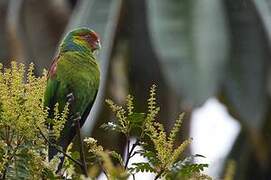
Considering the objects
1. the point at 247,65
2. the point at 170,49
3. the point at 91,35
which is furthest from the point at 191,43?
the point at 91,35

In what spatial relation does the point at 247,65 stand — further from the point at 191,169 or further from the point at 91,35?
the point at 191,169

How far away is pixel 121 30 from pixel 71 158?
20.0ft

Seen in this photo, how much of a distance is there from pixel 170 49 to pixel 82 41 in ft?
13.4

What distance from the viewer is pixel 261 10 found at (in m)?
6.66

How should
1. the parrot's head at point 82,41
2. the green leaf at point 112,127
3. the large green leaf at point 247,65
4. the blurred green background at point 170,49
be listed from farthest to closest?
the large green leaf at point 247,65, the blurred green background at point 170,49, the parrot's head at point 82,41, the green leaf at point 112,127

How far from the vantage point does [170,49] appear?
6359mm

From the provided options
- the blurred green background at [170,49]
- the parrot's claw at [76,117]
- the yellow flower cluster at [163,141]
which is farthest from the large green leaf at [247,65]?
the yellow flower cluster at [163,141]

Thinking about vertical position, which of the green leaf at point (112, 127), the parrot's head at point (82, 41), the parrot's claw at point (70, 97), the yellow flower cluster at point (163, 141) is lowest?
the yellow flower cluster at point (163, 141)

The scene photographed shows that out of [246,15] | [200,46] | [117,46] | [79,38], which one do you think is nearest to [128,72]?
[117,46]

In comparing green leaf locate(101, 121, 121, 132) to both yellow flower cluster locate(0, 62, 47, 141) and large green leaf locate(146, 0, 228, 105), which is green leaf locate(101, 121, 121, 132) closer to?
yellow flower cluster locate(0, 62, 47, 141)

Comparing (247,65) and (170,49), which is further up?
(247,65)

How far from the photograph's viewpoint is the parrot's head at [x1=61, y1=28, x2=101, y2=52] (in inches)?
89.8

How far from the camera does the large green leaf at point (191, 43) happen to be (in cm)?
609

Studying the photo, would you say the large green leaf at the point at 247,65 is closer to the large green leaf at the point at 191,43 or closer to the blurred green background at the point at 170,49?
the blurred green background at the point at 170,49
